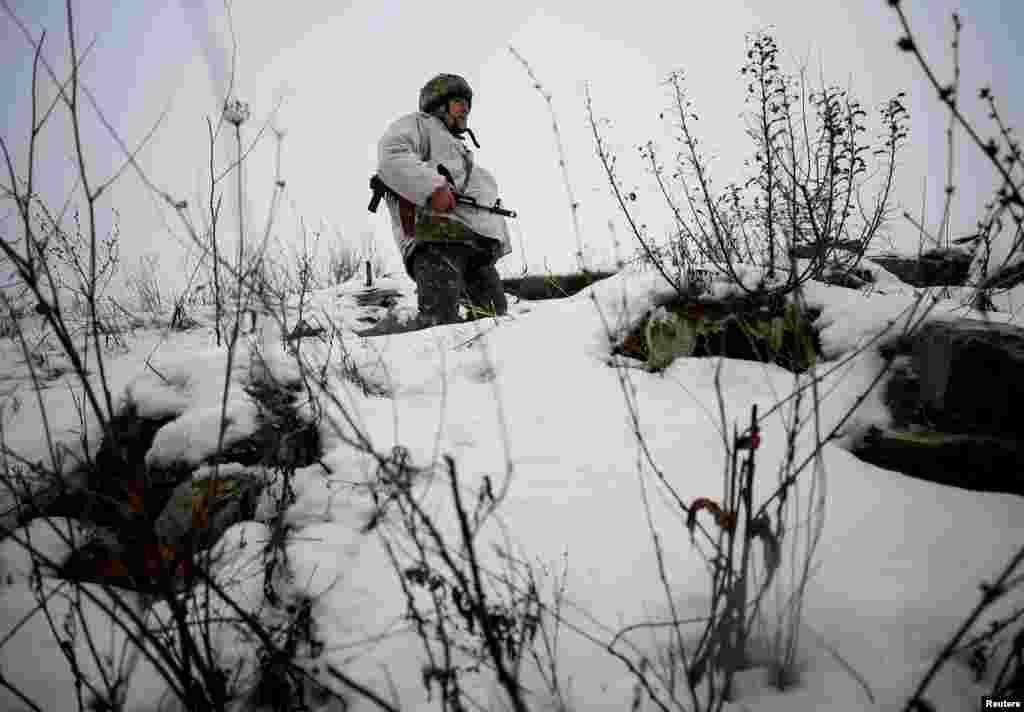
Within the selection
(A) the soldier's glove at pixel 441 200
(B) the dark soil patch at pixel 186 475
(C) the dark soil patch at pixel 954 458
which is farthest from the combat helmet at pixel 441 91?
(C) the dark soil patch at pixel 954 458

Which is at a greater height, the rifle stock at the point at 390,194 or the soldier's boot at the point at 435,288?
the rifle stock at the point at 390,194

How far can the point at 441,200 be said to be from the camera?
3.04 meters

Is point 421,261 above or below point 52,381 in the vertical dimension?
above

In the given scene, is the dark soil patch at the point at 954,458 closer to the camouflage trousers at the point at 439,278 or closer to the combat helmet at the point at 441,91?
the camouflage trousers at the point at 439,278

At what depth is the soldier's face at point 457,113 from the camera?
11.6 feet

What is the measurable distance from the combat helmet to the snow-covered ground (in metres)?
2.19

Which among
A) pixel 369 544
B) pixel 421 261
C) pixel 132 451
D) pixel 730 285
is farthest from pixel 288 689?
pixel 421 261

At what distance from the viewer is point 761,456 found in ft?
4.91

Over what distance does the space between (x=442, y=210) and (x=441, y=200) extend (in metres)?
0.06

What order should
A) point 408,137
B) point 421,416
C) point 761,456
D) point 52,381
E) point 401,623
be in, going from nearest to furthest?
point 401,623
point 761,456
point 421,416
point 52,381
point 408,137

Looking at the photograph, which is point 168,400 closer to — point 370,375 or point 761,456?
point 370,375

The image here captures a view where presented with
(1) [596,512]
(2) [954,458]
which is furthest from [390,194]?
(2) [954,458]

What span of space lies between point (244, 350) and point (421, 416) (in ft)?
3.72

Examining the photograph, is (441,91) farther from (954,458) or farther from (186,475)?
(954,458)
